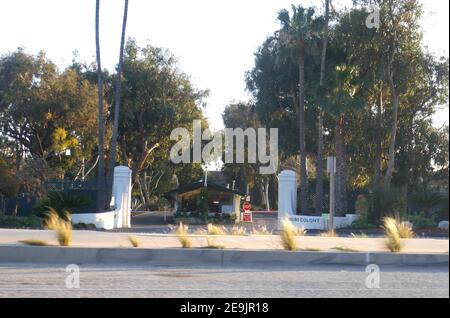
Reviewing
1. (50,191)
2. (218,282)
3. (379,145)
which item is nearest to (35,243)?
(218,282)

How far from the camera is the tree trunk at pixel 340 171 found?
129 ft

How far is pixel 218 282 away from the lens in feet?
39.3

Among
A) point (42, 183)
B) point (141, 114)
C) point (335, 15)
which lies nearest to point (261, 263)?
point (42, 183)

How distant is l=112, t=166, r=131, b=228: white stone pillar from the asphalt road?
2002 cm

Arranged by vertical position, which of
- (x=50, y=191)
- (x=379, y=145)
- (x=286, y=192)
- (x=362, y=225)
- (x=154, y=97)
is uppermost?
(x=154, y=97)

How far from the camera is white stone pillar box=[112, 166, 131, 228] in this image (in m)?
34.0

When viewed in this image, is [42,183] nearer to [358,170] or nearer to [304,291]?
[358,170]

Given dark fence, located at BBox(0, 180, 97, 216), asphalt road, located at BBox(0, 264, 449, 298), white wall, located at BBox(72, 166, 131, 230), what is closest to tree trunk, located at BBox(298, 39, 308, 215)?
white wall, located at BBox(72, 166, 131, 230)

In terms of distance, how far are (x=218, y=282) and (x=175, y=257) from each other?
280cm

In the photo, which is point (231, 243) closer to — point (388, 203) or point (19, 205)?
point (388, 203)

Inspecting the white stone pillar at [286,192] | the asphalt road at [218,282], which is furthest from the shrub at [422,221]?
the asphalt road at [218,282]

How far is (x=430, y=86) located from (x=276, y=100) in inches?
373

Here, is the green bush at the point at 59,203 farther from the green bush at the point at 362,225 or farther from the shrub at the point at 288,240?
the shrub at the point at 288,240

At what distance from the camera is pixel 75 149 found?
49938 mm
